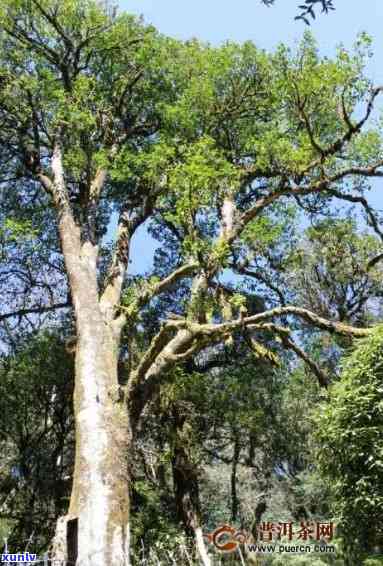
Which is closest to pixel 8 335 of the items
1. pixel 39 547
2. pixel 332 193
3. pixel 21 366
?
pixel 21 366

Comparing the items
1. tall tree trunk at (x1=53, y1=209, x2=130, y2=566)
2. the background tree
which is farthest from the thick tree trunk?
the background tree

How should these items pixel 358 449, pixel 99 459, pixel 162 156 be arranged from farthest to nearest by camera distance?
pixel 162 156 < pixel 99 459 < pixel 358 449

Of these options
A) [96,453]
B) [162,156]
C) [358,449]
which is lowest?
[358,449]

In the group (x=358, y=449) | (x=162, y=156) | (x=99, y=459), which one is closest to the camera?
(x=358, y=449)

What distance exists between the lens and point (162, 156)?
1252 centimetres

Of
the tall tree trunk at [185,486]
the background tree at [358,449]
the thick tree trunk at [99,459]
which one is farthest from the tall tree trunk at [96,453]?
the tall tree trunk at [185,486]

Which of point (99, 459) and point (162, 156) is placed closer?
point (99, 459)

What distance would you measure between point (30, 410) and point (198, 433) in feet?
13.4

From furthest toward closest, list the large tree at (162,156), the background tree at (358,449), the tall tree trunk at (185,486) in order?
the tall tree trunk at (185,486) < the large tree at (162,156) < the background tree at (358,449)

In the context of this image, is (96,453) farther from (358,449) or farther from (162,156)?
(162,156)

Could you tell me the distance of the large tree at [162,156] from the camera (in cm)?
1041

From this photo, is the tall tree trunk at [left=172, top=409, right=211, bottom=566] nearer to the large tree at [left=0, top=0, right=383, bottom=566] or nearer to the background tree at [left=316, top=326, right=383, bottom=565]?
the large tree at [left=0, top=0, right=383, bottom=566]

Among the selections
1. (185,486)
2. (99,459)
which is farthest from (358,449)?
(185,486)

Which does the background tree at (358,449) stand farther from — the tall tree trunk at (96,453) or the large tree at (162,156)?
the tall tree trunk at (96,453)
